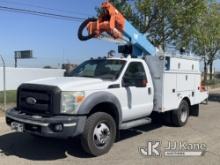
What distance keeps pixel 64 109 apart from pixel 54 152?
116 cm

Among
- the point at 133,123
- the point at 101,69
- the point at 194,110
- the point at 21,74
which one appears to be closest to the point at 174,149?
the point at 133,123

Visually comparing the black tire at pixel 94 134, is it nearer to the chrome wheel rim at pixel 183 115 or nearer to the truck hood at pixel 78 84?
the truck hood at pixel 78 84

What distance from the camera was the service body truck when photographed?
6.67 meters

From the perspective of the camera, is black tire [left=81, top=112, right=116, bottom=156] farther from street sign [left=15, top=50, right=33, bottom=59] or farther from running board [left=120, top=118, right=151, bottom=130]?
street sign [left=15, top=50, right=33, bottom=59]

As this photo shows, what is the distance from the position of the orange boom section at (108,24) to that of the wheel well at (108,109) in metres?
2.11

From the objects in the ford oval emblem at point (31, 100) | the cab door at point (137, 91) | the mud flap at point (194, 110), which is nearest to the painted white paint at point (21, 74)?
the mud flap at point (194, 110)

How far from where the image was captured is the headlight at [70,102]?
667cm

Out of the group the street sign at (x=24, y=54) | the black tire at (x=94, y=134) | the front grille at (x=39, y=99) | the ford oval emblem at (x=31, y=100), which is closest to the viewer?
the front grille at (x=39, y=99)

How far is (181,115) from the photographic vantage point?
10266 millimetres

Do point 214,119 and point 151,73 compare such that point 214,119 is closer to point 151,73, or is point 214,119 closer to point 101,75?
point 151,73

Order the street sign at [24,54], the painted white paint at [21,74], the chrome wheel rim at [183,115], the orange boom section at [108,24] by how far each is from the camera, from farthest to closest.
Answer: the street sign at [24,54], the painted white paint at [21,74], the chrome wheel rim at [183,115], the orange boom section at [108,24]

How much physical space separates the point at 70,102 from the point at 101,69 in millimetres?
1862

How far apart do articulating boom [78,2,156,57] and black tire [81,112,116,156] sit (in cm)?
244

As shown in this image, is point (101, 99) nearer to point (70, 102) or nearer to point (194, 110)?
point (70, 102)
